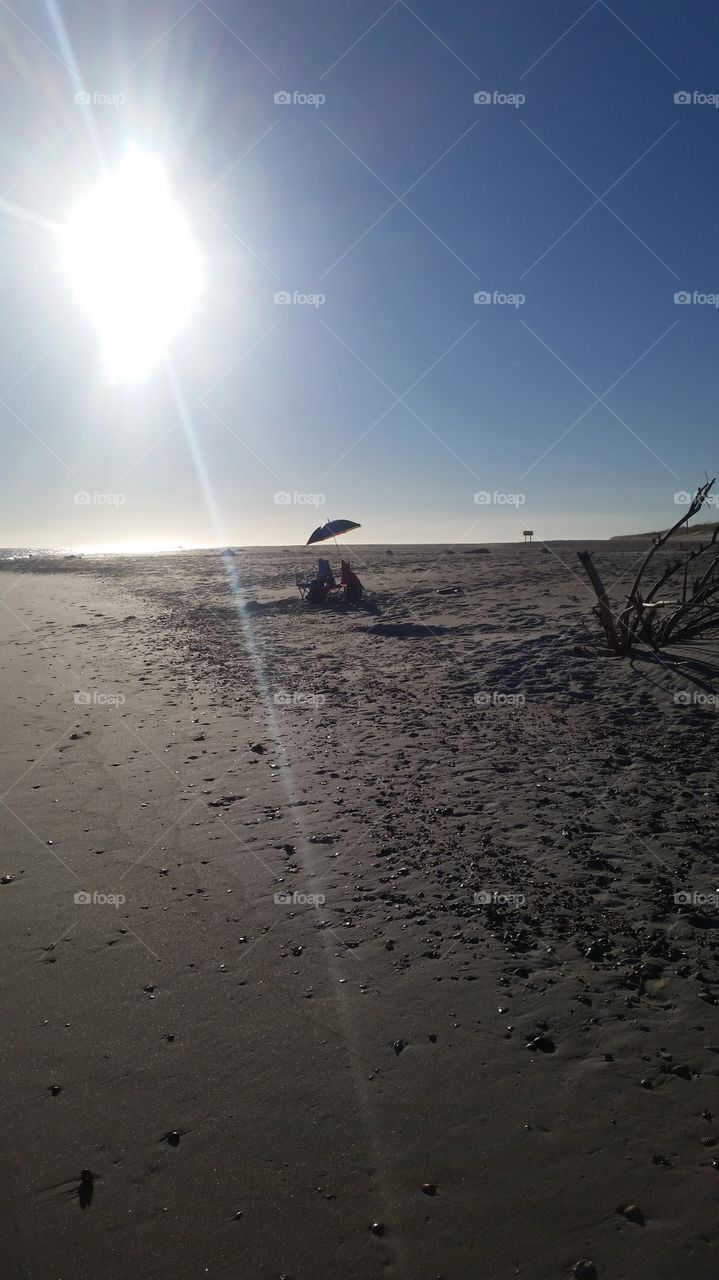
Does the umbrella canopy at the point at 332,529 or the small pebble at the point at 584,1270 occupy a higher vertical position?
the umbrella canopy at the point at 332,529

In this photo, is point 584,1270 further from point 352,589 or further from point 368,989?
point 352,589

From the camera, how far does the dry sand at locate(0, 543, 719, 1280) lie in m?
3.05

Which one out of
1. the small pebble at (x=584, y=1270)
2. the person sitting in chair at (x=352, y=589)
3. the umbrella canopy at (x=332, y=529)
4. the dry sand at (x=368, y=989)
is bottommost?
the small pebble at (x=584, y=1270)

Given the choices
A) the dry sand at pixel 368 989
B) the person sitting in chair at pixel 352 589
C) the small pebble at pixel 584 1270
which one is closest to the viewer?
the small pebble at pixel 584 1270

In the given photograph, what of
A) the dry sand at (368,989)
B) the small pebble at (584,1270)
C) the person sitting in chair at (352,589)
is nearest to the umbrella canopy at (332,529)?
the person sitting in chair at (352,589)

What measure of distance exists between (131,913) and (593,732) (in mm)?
5354

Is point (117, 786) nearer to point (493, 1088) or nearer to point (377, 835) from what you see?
point (377, 835)

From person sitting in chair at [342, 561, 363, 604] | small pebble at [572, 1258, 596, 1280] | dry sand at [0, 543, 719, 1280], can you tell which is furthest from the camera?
person sitting in chair at [342, 561, 363, 604]

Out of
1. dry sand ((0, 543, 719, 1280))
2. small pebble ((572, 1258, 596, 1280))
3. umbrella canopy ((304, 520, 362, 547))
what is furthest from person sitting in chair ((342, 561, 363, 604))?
small pebble ((572, 1258, 596, 1280))

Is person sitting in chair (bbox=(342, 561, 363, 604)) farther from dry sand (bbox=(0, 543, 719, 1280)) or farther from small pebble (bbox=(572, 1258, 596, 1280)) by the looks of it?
small pebble (bbox=(572, 1258, 596, 1280))

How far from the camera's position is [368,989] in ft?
14.6

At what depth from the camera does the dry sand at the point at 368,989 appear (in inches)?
120

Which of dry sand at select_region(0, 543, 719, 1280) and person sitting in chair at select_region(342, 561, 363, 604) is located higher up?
person sitting in chair at select_region(342, 561, 363, 604)

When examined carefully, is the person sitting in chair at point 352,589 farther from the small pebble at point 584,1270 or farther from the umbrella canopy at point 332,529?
the small pebble at point 584,1270
